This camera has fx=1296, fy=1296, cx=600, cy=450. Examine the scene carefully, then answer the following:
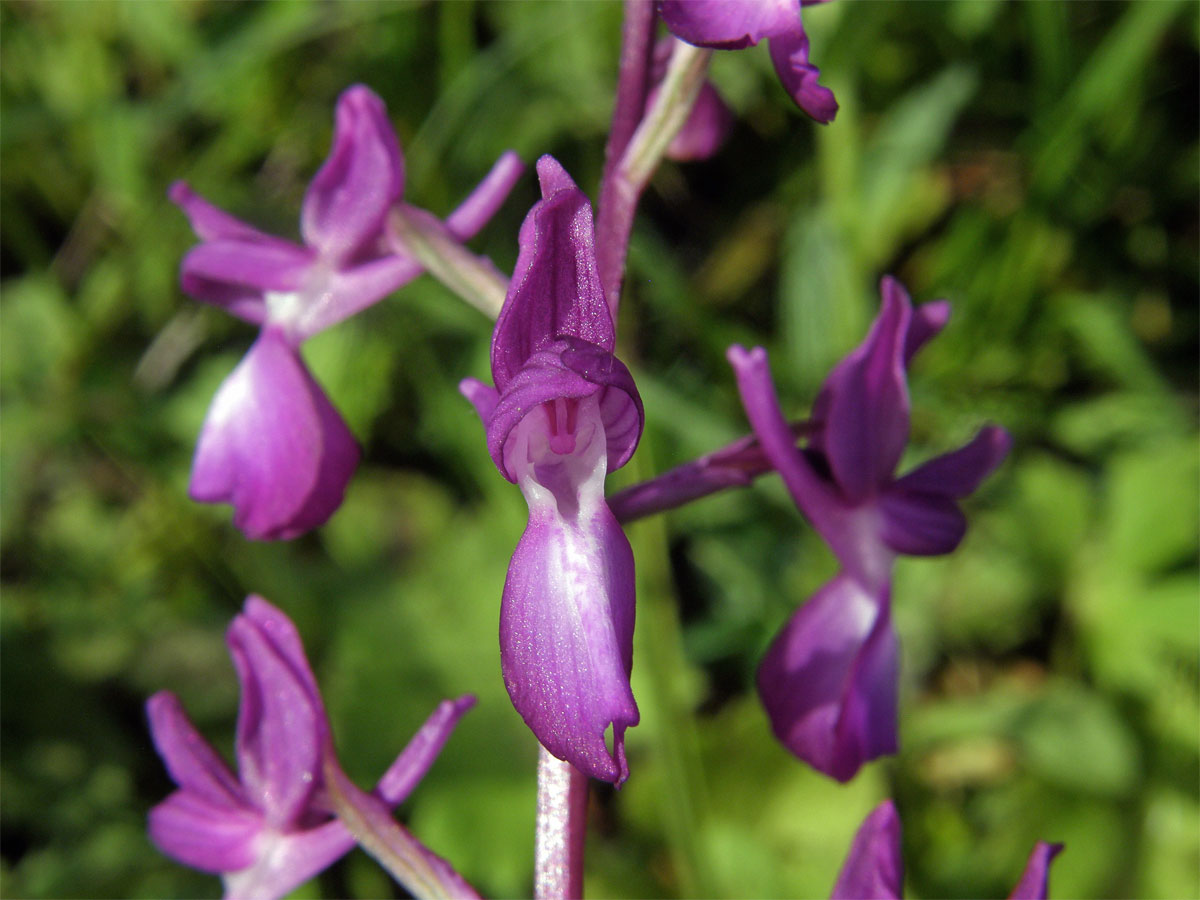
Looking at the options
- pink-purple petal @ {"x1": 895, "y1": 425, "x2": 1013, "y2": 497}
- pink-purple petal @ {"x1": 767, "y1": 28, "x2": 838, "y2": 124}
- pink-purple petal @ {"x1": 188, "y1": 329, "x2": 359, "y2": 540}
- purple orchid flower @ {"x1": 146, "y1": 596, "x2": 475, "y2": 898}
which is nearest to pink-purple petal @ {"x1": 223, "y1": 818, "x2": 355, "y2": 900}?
purple orchid flower @ {"x1": 146, "y1": 596, "x2": 475, "y2": 898}

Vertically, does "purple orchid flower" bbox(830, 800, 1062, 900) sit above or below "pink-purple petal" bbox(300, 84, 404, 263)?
below

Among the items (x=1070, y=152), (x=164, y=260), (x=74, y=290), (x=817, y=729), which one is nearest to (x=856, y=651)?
(x=817, y=729)

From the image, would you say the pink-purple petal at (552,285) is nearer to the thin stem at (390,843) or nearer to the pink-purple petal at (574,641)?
the pink-purple petal at (574,641)

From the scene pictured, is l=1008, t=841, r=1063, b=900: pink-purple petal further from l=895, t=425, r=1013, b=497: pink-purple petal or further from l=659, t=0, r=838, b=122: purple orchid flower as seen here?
l=659, t=0, r=838, b=122: purple orchid flower

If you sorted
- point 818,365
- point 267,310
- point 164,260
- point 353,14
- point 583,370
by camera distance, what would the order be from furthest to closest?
point 164,260, point 353,14, point 818,365, point 267,310, point 583,370

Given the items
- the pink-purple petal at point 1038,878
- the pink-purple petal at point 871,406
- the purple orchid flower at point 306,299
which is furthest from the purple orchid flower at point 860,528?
the purple orchid flower at point 306,299

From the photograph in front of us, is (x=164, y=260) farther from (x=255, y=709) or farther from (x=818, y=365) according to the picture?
(x=255, y=709)
